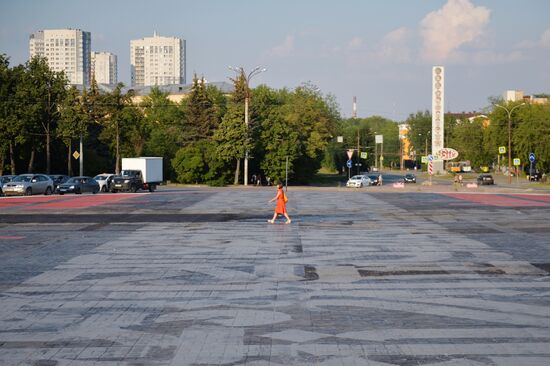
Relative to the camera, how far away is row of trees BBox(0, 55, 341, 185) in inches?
2943

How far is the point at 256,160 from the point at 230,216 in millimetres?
60042

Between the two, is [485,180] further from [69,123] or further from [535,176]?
[69,123]

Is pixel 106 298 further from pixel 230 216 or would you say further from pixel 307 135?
pixel 307 135

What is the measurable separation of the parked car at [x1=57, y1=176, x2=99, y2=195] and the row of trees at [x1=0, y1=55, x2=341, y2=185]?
18.3 meters

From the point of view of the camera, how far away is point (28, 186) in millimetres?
51250

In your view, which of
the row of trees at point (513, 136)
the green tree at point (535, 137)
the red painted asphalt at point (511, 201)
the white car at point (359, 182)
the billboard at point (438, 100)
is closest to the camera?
the red painted asphalt at point (511, 201)

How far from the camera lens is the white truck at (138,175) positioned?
2301 inches

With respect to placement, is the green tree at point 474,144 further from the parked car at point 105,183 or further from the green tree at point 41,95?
the parked car at point 105,183

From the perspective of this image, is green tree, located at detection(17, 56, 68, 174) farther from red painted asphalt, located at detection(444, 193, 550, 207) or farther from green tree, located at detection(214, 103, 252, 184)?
red painted asphalt, located at detection(444, 193, 550, 207)

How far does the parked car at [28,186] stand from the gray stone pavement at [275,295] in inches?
979

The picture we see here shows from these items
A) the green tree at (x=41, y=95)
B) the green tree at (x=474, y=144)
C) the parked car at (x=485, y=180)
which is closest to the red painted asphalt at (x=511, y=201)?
the parked car at (x=485, y=180)

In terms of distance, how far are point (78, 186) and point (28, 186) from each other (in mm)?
4146

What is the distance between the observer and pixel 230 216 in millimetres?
32594

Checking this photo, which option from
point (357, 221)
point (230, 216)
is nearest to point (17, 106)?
point (230, 216)
